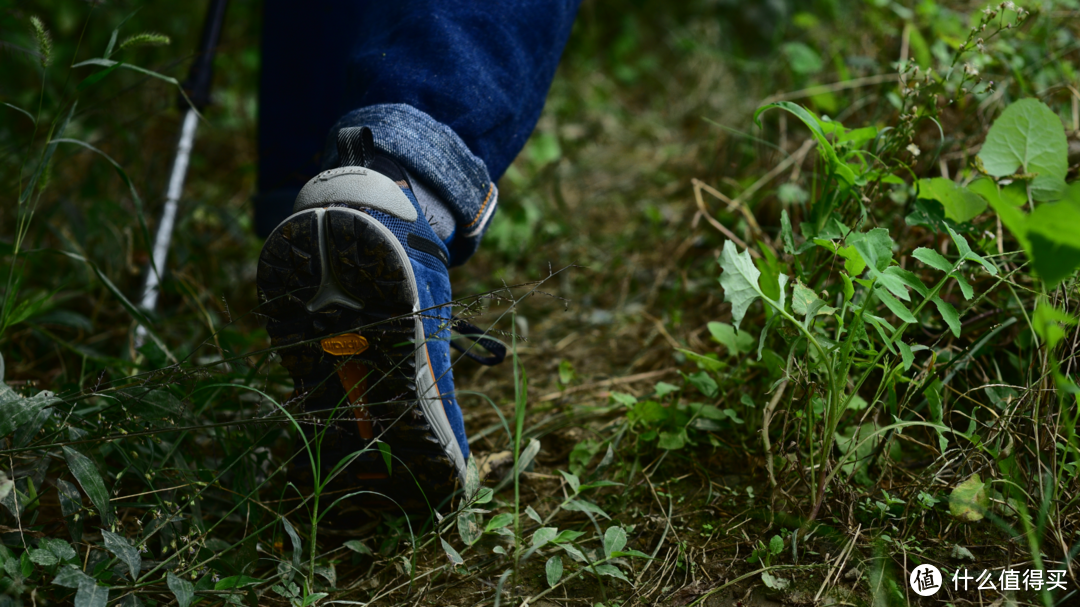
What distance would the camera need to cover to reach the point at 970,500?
791 millimetres

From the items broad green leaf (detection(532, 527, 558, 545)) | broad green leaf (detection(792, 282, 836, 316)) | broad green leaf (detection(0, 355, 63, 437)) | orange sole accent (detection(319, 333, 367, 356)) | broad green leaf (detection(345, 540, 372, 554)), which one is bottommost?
broad green leaf (detection(345, 540, 372, 554))

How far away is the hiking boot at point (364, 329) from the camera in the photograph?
0.81 m

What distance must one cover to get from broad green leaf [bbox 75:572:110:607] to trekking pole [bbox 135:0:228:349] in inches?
31.1

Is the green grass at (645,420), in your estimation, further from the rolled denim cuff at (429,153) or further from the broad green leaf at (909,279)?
the rolled denim cuff at (429,153)

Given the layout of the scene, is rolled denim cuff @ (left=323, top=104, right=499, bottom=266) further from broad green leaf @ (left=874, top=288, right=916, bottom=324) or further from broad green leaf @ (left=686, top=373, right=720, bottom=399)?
broad green leaf @ (left=874, top=288, right=916, bottom=324)

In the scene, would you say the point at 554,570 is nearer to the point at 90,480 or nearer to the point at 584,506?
the point at 584,506

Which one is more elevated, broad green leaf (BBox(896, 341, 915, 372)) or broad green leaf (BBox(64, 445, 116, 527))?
broad green leaf (BBox(896, 341, 915, 372))

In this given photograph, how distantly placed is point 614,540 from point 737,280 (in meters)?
0.36

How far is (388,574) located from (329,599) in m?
0.08

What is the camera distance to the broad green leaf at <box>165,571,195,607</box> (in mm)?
729

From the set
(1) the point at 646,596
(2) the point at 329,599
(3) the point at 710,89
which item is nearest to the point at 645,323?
(1) the point at 646,596

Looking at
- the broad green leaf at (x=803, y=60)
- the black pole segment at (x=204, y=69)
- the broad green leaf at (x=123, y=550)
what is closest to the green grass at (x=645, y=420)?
the broad green leaf at (x=123, y=550)

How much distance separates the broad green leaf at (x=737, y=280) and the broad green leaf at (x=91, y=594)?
77 cm

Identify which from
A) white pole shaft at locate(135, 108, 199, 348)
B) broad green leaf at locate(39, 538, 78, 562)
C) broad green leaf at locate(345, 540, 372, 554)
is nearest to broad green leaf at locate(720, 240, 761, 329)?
broad green leaf at locate(345, 540, 372, 554)
